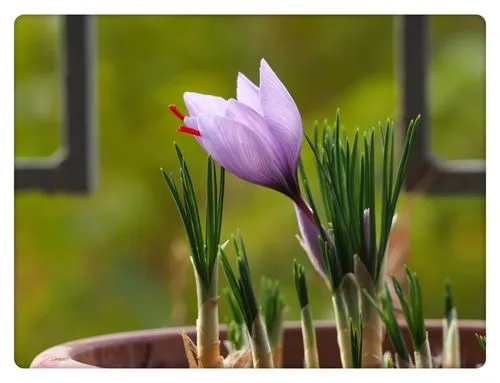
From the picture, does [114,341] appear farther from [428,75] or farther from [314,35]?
[314,35]

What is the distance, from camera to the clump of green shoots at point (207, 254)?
0.40 metres

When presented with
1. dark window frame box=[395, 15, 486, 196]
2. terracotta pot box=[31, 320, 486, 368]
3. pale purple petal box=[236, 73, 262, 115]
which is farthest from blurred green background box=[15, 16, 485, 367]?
pale purple petal box=[236, 73, 262, 115]

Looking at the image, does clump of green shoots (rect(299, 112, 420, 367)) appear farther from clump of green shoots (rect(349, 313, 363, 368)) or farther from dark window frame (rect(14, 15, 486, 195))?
dark window frame (rect(14, 15, 486, 195))

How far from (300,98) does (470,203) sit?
0.86ft

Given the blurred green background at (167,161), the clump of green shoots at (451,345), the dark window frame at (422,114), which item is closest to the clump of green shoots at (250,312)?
the clump of green shoots at (451,345)

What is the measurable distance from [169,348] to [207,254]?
89mm

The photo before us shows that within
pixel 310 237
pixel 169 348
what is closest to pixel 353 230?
pixel 310 237

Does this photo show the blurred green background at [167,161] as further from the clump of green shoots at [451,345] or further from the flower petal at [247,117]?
the flower petal at [247,117]

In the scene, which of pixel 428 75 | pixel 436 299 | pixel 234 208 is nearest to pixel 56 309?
pixel 234 208

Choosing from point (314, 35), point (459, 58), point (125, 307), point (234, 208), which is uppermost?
point (314, 35)

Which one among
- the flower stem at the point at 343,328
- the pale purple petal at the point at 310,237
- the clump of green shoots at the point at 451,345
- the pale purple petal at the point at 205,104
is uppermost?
the pale purple petal at the point at 205,104

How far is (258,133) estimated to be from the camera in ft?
1.26

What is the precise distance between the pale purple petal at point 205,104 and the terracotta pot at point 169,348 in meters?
0.13
